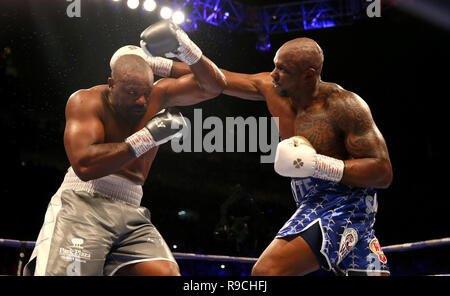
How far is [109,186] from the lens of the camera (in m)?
2.22

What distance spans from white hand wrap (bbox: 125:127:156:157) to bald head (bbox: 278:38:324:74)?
2.56 feet

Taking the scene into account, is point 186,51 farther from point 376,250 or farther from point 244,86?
point 376,250

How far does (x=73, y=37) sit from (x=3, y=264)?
300 centimetres

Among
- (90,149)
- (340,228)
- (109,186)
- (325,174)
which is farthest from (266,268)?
(90,149)

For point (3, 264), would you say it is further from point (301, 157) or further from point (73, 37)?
point (301, 157)

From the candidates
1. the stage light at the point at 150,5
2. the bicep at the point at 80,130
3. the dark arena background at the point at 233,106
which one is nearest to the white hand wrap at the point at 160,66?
the bicep at the point at 80,130

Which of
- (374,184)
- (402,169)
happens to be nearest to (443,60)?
(402,169)

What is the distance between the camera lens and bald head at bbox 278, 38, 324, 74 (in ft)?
7.59

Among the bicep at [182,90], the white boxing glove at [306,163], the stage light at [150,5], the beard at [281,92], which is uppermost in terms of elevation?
the stage light at [150,5]

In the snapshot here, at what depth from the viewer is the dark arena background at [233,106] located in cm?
616

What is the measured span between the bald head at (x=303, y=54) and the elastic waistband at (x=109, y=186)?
0.99 meters

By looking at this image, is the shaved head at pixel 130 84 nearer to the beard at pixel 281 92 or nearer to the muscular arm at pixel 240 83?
the muscular arm at pixel 240 83

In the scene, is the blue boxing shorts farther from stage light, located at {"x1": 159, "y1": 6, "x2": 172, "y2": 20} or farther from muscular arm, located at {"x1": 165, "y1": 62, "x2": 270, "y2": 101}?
stage light, located at {"x1": 159, "y1": 6, "x2": 172, "y2": 20}

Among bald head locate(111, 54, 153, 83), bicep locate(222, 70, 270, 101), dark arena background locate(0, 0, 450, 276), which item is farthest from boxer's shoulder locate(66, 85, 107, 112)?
dark arena background locate(0, 0, 450, 276)
